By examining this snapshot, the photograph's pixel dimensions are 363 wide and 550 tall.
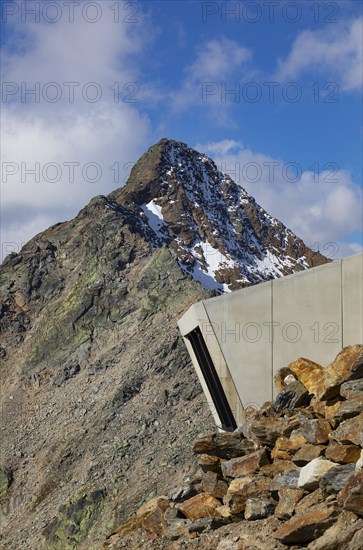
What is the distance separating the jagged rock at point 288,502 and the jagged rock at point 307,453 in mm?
831

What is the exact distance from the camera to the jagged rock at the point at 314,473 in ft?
41.4

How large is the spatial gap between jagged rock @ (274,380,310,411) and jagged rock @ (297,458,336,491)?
9.34ft

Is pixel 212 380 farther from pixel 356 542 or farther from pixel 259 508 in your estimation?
pixel 356 542

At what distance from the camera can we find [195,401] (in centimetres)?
5184

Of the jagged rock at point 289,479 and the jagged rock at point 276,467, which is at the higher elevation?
the jagged rock at point 276,467


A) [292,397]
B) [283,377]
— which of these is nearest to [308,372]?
[283,377]

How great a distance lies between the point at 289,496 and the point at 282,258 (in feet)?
557

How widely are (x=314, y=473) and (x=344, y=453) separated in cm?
66

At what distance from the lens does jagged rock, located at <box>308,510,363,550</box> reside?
10.8 m

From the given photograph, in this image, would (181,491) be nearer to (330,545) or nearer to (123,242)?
(330,545)

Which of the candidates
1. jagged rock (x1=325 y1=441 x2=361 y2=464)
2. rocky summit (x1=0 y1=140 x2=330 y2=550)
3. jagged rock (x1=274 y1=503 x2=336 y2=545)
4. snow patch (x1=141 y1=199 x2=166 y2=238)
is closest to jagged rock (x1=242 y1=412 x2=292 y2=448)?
jagged rock (x1=325 y1=441 x2=361 y2=464)

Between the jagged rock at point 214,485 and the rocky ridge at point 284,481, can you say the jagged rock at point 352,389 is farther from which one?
the jagged rock at point 214,485

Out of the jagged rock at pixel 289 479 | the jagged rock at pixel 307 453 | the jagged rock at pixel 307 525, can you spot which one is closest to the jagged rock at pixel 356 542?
the jagged rock at pixel 307 525

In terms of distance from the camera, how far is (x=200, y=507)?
15102 mm
